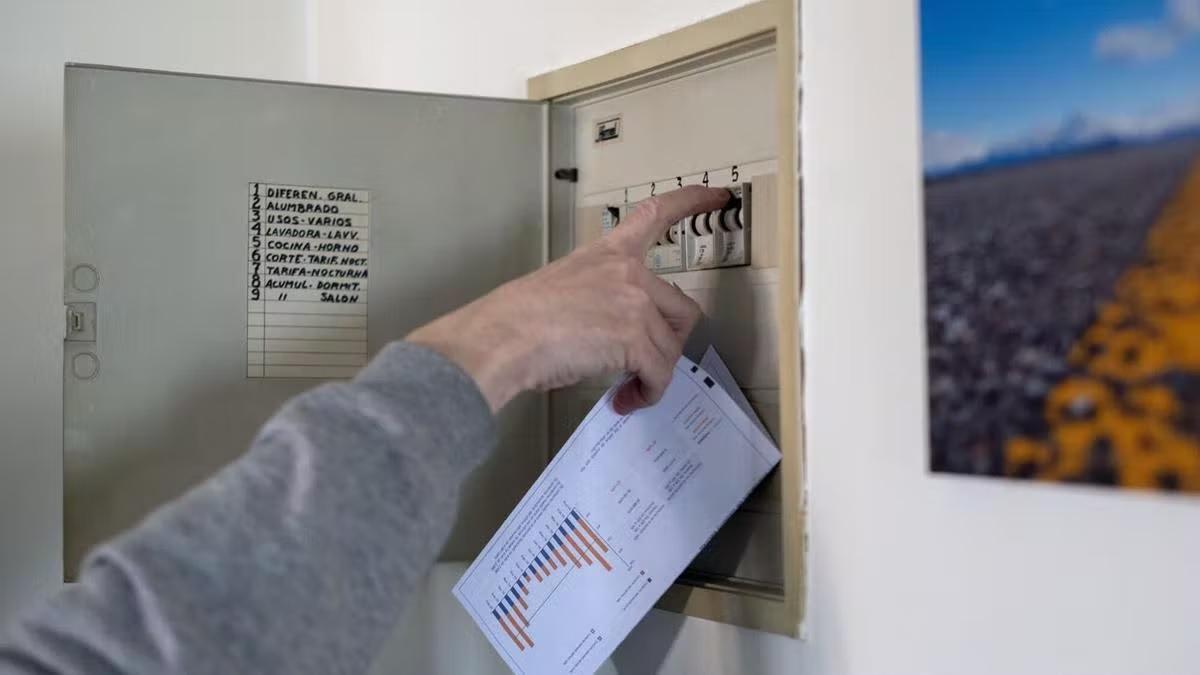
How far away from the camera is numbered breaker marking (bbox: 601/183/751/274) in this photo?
0.91 meters

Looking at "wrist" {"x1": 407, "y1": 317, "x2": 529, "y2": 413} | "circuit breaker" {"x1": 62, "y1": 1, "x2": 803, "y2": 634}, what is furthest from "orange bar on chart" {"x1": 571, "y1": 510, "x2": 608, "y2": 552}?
"wrist" {"x1": 407, "y1": 317, "x2": 529, "y2": 413}

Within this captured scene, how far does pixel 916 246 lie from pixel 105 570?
522 mm

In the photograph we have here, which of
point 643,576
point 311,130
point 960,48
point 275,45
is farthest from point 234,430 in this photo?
point 275,45

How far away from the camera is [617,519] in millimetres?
891

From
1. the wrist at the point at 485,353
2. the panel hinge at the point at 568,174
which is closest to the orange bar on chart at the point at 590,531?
the wrist at the point at 485,353

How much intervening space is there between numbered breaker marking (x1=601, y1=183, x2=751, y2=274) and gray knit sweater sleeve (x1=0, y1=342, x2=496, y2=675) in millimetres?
383

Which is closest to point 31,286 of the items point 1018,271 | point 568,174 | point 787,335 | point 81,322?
point 81,322

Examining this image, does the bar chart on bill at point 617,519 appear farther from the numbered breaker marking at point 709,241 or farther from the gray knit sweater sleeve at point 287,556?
the gray knit sweater sleeve at point 287,556

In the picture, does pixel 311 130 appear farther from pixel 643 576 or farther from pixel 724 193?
pixel 643 576

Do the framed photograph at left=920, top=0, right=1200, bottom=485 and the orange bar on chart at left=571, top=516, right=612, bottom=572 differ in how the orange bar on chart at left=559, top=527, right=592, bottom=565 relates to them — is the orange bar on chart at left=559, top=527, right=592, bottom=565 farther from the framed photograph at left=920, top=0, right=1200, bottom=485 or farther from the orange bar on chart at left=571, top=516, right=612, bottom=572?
the framed photograph at left=920, top=0, right=1200, bottom=485

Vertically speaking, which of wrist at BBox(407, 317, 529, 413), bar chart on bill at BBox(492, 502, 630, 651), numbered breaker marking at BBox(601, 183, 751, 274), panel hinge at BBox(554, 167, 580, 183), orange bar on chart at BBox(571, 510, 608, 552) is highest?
panel hinge at BBox(554, 167, 580, 183)

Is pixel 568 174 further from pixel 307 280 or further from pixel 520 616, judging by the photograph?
pixel 520 616

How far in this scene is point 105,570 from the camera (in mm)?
524

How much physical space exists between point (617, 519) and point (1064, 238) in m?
0.41
